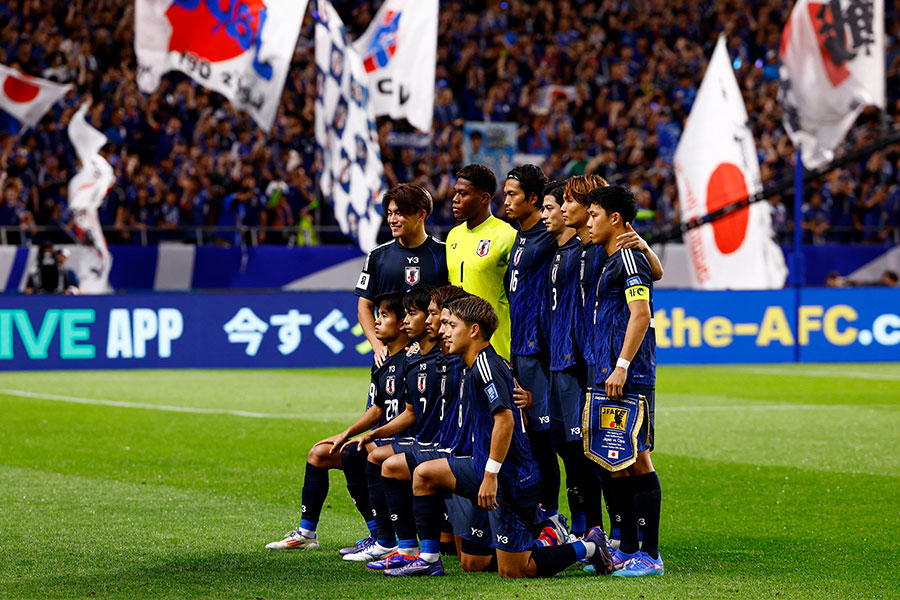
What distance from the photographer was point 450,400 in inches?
276

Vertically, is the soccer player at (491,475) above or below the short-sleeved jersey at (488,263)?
below

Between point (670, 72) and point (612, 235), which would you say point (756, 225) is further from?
point (612, 235)

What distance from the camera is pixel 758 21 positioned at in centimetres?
3406

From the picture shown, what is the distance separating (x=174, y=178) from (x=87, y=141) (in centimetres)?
339

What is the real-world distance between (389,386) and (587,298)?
3.87ft

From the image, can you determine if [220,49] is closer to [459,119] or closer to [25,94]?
[25,94]

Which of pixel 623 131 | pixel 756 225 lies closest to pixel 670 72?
pixel 623 131

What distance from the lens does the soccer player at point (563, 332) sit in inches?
287

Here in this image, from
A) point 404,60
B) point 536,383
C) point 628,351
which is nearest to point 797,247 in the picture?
point 404,60

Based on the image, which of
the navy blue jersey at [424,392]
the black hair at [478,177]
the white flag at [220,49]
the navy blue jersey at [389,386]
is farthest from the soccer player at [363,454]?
the white flag at [220,49]

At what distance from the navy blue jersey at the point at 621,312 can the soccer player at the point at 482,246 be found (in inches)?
33.0

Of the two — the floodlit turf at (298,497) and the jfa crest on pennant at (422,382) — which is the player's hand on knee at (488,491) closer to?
the floodlit turf at (298,497)

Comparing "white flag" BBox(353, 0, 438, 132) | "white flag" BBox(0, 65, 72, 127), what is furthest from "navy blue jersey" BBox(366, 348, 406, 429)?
"white flag" BBox(0, 65, 72, 127)

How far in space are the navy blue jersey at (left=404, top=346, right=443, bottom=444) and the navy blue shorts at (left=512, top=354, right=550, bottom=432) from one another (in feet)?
1.80
